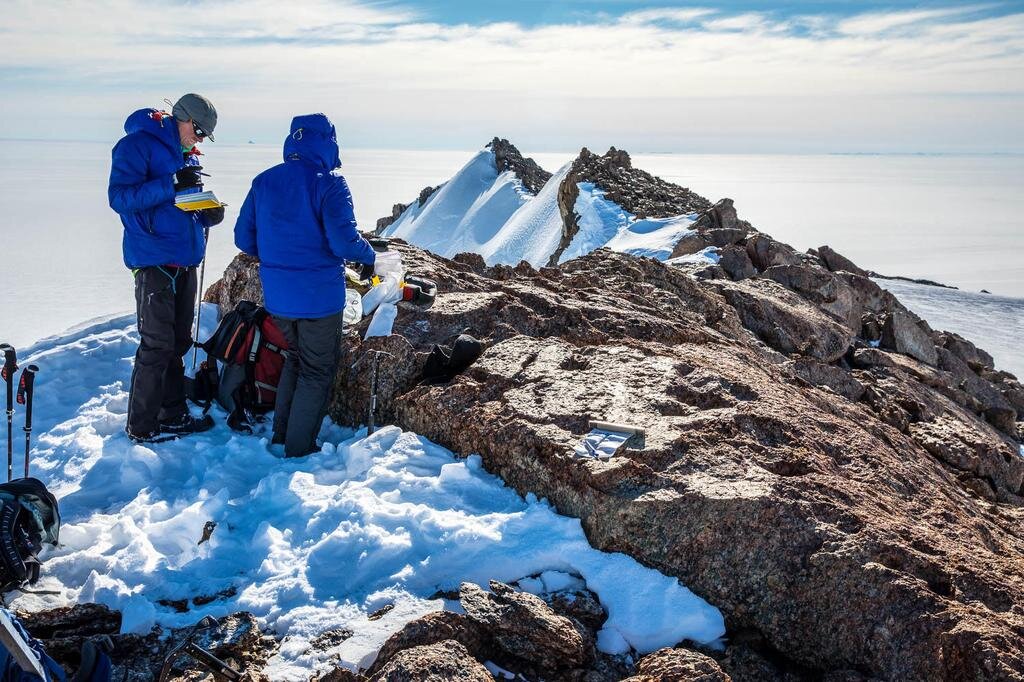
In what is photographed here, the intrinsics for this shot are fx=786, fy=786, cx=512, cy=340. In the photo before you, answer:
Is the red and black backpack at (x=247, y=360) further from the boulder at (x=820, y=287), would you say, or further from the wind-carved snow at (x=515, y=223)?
the boulder at (x=820, y=287)

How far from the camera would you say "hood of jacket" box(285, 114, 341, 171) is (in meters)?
4.96

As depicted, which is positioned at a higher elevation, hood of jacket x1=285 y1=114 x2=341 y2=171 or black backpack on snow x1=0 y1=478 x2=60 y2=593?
hood of jacket x1=285 y1=114 x2=341 y2=171

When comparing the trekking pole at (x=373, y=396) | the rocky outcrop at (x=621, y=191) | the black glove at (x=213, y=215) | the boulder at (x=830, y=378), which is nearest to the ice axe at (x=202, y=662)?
the trekking pole at (x=373, y=396)

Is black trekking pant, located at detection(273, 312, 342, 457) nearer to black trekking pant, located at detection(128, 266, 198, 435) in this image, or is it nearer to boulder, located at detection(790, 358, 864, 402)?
black trekking pant, located at detection(128, 266, 198, 435)

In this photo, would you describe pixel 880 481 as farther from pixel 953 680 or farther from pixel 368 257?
pixel 368 257

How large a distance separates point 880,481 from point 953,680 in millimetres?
1433

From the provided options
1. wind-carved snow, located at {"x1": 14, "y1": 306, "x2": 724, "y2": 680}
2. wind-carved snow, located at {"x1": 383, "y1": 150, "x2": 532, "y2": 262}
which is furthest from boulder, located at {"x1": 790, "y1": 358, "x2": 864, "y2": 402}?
wind-carved snow, located at {"x1": 383, "y1": 150, "x2": 532, "y2": 262}

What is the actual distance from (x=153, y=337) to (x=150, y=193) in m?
1.03

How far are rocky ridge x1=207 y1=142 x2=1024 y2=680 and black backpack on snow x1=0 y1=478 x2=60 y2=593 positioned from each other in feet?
7.36

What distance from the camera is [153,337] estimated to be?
18.3 ft

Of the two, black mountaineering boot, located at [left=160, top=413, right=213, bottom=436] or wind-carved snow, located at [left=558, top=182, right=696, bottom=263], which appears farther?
wind-carved snow, located at [left=558, top=182, right=696, bottom=263]

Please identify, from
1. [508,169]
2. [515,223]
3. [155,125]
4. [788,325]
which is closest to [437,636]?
[155,125]

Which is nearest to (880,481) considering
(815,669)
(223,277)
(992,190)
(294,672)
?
(815,669)

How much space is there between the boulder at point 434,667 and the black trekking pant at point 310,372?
2541 mm
